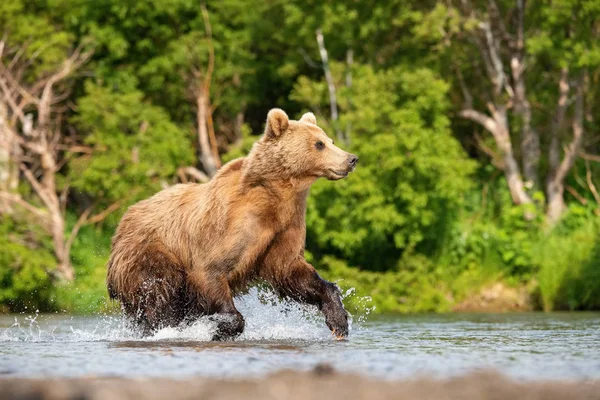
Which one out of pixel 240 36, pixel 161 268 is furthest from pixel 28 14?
pixel 161 268

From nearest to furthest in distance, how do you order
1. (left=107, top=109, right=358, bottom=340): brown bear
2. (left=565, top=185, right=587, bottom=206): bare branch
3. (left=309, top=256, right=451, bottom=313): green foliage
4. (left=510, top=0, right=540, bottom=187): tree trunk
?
(left=107, top=109, right=358, bottom=340): brown bear < (left=309, top=256, right=451, bottom=313): green foliage < (left=510, top=0, right=540, bottom=187): tree trunk < (left=565, top=185, right=587, bottom=206): bare branch

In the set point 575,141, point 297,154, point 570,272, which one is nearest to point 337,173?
point 297,154

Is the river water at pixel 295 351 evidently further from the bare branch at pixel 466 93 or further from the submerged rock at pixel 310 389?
the bare branch at pixel 466 93

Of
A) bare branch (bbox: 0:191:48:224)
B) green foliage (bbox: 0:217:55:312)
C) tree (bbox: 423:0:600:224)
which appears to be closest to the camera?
green foliage (bbox: 0:217:55:312)

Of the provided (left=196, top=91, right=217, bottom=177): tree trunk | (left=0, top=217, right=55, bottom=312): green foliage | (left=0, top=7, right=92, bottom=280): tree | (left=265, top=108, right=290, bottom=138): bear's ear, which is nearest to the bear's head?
(left=265, top=108, right=290, bottom=138): bear's ear

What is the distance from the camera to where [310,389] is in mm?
5473

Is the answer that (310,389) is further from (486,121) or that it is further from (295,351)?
(486,121)

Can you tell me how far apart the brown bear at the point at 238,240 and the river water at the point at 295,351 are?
240 mm

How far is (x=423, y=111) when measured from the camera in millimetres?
20125

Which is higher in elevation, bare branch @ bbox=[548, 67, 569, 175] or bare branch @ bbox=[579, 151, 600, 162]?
bare branch @ bbox=[548, 67, 569, 175]

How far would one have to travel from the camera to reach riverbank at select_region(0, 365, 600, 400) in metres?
5.30

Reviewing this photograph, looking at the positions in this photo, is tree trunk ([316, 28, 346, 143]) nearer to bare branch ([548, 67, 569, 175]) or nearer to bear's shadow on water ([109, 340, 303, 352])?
bare branch ([548, 67, 569, 175])

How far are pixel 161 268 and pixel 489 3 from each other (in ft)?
43.0

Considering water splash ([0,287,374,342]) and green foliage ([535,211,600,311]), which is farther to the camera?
green foliage ([535,211,600,311])
